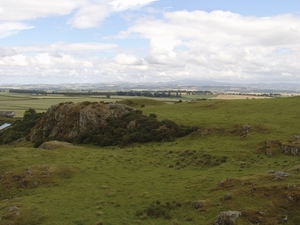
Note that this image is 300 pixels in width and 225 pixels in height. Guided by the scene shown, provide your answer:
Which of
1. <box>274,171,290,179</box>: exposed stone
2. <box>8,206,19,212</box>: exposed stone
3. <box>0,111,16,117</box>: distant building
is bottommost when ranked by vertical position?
<box>0,111,16,117</box>: distant building

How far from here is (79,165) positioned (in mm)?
36594

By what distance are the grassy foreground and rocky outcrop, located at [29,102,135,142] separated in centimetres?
1272

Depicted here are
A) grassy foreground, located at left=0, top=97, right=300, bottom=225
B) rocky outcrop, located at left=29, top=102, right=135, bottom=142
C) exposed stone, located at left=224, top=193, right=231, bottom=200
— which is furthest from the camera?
rocky outcrop, located at left=29, top=102, right=135, bottom=142

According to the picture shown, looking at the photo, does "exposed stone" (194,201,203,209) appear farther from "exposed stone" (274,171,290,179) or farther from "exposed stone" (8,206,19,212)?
"exposed stone" (8,206,19,212)

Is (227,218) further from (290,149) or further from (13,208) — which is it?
(290,149)

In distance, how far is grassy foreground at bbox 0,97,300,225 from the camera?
21156mm

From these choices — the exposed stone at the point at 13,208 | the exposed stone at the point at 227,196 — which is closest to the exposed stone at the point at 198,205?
the exposed stone at the point at 227,196

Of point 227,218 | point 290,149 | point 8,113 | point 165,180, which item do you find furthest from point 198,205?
point 8,113

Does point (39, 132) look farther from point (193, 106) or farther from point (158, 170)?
point (158, 170)

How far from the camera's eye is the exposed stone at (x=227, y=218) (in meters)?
18.0

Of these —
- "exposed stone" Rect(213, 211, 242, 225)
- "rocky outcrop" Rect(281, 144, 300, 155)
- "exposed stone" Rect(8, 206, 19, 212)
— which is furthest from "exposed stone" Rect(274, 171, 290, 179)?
"exposed stone" Rect(8, 206, 19, 212)

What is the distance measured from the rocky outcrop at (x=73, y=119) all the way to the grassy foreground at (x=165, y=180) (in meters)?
12.7

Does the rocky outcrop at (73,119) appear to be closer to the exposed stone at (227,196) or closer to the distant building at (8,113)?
the exposed stone at (227,196)

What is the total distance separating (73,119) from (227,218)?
2034 inches
